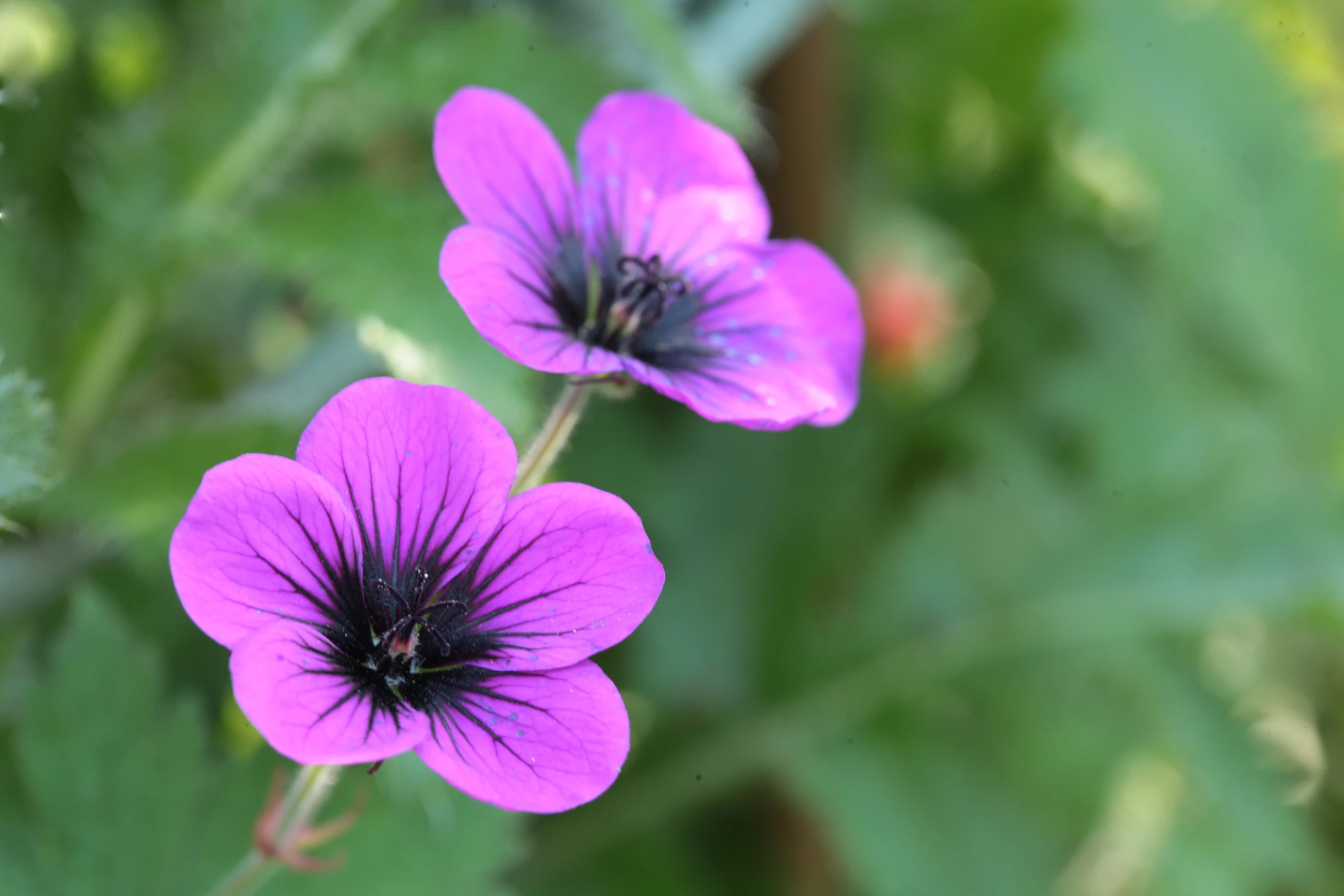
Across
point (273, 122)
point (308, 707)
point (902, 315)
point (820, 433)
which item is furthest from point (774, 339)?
point (902, 315)

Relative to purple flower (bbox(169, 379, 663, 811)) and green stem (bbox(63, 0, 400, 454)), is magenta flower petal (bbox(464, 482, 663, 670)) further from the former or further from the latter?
green stem (bbox(63, 0, 400, 454))

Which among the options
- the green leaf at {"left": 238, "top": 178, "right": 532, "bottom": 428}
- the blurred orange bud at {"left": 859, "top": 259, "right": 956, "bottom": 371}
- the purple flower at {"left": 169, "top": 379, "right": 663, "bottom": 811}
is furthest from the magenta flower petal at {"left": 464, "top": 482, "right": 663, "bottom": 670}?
the blurred orange bud at {"left": 859, "top": 259, "right": 956, "bottom": 371}

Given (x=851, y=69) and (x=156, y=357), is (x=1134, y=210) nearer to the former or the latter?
(x=851, y=69)

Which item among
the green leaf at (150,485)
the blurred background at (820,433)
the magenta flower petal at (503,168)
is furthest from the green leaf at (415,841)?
the magenta flower petal at (503,168)

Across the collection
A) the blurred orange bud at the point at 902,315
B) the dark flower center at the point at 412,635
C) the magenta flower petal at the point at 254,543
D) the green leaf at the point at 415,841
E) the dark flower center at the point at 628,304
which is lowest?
the green leaf at the point at 415,841

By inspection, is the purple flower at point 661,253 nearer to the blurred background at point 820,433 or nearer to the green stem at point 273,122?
the blurred background at point 820,433

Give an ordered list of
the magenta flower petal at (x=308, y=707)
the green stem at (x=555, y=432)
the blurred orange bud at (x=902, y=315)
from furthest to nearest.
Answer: the blurred orange bud at (x=902, y=315) < the green stem at (x=555, y=432) < the magenta flower petal at (x=308, y=707)
